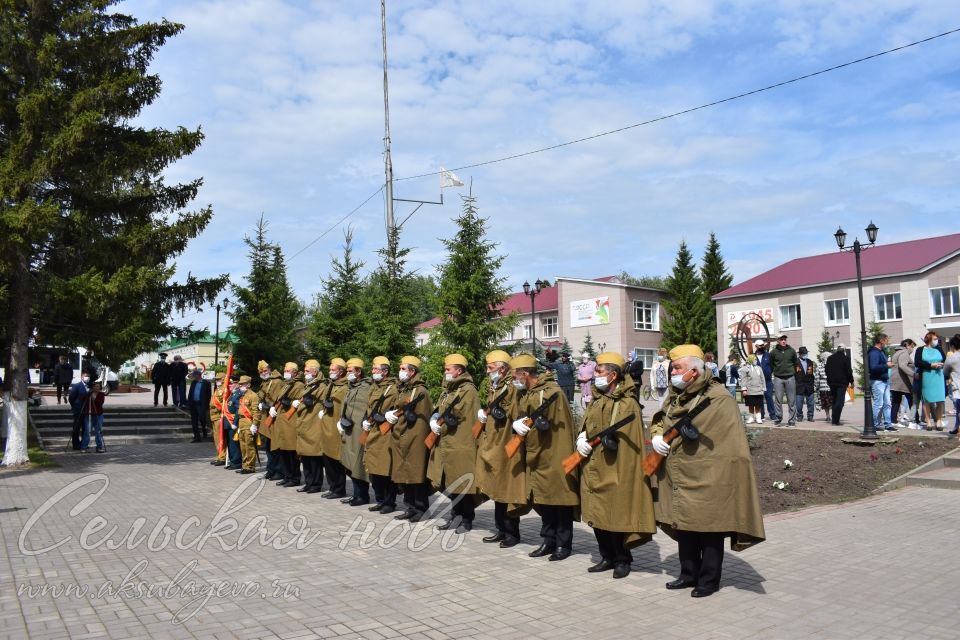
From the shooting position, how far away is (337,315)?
23.7 metres

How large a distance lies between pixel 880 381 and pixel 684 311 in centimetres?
4223

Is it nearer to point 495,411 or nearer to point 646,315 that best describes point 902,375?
point 495,411

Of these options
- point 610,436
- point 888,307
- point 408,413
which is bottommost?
point 610,436

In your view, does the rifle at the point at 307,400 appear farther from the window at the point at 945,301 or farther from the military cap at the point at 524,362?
the window at the point at 945,301

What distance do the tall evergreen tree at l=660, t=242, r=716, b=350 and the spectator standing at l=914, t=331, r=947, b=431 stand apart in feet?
131

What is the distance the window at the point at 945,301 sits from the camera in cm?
3997

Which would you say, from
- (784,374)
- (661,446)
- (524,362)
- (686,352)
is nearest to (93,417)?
(524,362)

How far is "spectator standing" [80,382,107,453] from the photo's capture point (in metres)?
17.3

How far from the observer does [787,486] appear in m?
10.6

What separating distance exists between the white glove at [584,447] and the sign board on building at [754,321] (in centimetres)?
4441

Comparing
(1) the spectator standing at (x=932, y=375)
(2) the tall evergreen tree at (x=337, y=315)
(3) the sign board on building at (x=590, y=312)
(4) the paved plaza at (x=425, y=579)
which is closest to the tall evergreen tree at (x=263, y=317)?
(2) the tall evergreen tree at (x=337, y=315)

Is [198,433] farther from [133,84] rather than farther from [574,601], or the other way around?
[574,601]

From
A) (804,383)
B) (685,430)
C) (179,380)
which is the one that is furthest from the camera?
(179,380)

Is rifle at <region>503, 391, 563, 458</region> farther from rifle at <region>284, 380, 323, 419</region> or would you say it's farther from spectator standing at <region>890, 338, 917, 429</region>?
spectator standing at <region>890, 338, 917, 429</region>
